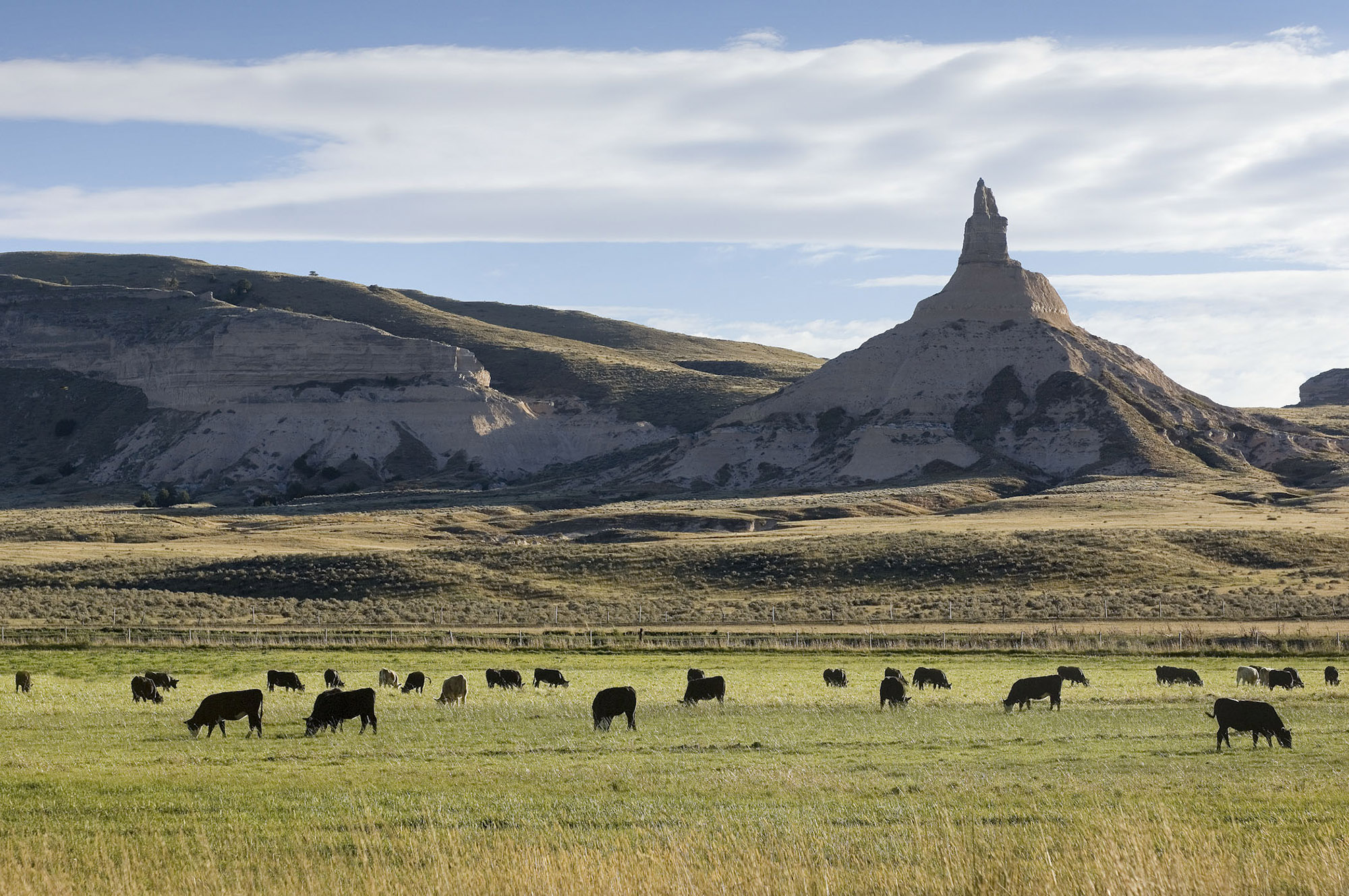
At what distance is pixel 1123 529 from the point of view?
82500 millimetres

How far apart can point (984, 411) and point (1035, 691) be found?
106961 mm

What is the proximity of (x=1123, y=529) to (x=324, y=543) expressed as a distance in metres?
51.6

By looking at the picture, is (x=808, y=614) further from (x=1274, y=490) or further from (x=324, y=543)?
(x=1274, y=490)

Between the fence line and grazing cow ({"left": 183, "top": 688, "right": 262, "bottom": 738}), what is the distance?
23.1 meters

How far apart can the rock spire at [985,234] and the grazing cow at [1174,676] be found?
370 feet

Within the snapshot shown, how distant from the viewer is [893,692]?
2773 centimetres

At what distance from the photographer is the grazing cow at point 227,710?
2238cm

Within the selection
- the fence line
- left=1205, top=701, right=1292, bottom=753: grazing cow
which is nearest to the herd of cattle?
left=1205, top=701, right=1292, bottom=753: grazing cow

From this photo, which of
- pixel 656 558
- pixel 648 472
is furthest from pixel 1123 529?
pixel 648 472

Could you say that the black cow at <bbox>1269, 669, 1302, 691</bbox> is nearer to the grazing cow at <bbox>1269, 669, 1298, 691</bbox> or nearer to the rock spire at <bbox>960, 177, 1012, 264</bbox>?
the grazing cow at <bbox>1269, 669, 1298, 691</bbox>

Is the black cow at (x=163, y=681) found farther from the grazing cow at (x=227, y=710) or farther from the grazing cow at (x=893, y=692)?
the grazing cow at (x=893, y=692)

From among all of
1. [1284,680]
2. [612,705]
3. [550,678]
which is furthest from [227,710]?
[1284,680]

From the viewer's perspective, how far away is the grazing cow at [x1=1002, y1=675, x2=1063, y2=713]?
2652 centimetres

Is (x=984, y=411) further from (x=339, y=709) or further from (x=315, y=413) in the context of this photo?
(x=339, y=709)
